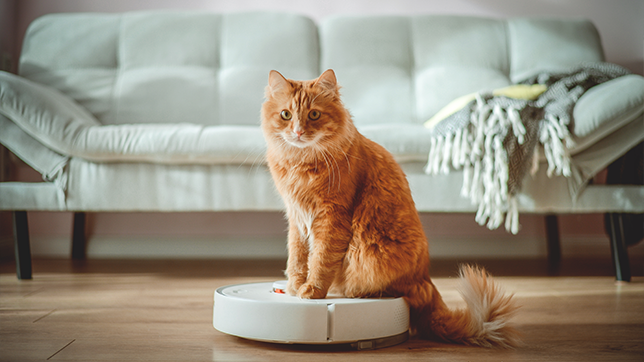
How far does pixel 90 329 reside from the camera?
1.04 m

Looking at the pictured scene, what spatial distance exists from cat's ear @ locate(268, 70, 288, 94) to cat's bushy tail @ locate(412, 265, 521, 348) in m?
0.51

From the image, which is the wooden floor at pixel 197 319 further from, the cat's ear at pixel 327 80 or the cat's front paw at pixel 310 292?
the cat's ear at pixel 327 80

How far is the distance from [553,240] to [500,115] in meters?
1.09

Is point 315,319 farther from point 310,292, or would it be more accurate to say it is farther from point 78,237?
point 78,237

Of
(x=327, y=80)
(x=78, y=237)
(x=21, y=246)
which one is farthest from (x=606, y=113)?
(x=78, y=237)

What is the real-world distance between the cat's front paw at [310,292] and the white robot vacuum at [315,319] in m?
0.01

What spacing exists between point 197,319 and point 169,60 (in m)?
1.66

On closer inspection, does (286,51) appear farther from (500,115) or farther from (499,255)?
(499,255)

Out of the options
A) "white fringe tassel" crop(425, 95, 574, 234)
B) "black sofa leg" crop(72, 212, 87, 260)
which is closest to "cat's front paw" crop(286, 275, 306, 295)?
"white fringe tassel" crop(425, 95, 574, 234)

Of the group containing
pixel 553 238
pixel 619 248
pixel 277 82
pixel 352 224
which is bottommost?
pixel 553 238

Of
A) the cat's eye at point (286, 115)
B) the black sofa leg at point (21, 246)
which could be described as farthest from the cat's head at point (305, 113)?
the black sofa leg at point (21, 246)

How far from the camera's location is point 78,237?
2383 millimetres

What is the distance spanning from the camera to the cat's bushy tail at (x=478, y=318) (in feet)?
3.05

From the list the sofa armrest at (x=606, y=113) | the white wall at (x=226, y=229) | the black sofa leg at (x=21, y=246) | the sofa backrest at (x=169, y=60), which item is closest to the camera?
the sofa armrest at (x=606, y=113)
